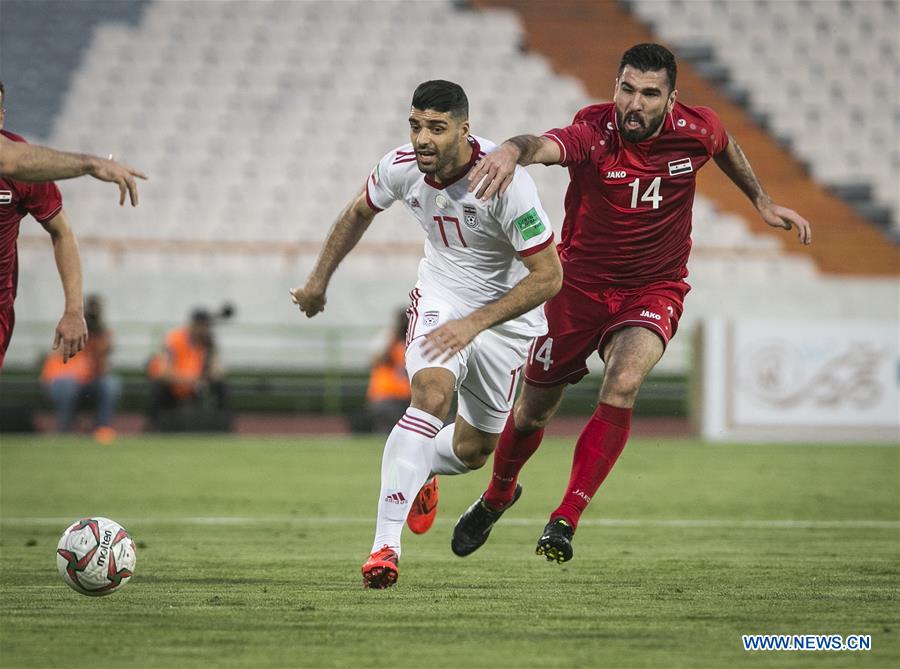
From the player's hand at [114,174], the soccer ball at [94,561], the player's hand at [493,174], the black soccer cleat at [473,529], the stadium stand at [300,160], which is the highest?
the stadium stand at [300,160]

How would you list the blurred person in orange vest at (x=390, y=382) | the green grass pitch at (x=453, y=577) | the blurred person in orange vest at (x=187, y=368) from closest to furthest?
the green grass pitch at (x=453, y=577)
the blurred person in orange vest at (x=390, y=382)
the blurred person in orange vest at (x=187, y=368)

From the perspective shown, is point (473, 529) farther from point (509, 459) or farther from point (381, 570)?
point (381, 570)

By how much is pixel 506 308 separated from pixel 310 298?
0.99 meters

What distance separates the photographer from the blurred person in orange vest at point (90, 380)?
16.4m

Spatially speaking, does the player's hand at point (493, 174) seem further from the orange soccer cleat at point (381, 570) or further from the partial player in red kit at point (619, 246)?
the orange soccer cleat at point (381, 570)

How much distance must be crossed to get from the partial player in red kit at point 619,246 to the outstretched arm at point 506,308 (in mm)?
484

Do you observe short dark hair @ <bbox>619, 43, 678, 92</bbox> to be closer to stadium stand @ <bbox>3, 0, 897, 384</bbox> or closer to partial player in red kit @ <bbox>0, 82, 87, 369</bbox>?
partial player in red kit @ <bbox>0, 82, 87, 369</bbox>

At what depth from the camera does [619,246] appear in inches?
248

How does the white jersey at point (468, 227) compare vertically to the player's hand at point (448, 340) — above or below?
above

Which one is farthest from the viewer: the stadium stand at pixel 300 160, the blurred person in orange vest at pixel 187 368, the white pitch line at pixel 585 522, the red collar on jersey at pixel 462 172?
the stadium stand at pixel 300 160

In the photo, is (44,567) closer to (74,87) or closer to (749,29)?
(74,87)

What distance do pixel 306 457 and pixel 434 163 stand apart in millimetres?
8936

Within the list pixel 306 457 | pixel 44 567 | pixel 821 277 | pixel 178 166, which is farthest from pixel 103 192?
pixel 44 567

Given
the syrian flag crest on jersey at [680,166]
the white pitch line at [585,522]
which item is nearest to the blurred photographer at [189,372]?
the white pitch line at [585,522]
